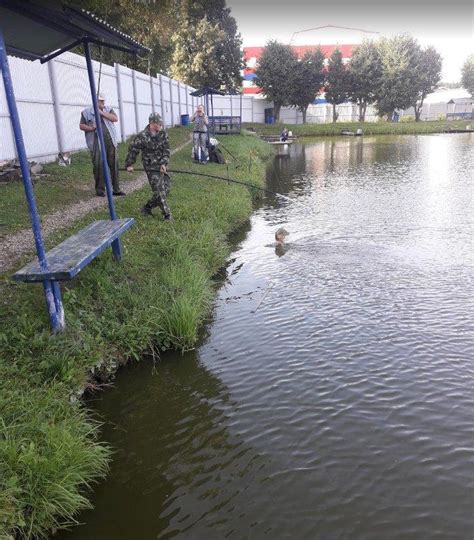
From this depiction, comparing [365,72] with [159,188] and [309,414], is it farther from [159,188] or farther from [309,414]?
[309,414]

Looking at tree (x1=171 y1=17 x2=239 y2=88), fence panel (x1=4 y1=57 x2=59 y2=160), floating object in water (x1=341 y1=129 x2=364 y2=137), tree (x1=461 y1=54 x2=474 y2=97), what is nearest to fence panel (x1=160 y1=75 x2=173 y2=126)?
fence panel (x1=4 y1=57 x2=59 y2=160)

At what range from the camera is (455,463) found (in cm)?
371

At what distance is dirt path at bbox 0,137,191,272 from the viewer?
6305mm

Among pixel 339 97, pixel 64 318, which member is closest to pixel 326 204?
pixel 64 318

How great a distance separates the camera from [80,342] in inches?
186

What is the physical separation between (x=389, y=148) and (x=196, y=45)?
21.7 metres

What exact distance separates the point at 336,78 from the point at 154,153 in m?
46.0

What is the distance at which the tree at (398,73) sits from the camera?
4747 cm

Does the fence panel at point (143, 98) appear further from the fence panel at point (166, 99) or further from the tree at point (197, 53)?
the tree at point (197, 53)

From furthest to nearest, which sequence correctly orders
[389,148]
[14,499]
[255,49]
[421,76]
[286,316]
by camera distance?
[255,49], [421,76], [389,148], [286,316], [14,499]

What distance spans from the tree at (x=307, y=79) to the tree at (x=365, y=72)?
3.33m

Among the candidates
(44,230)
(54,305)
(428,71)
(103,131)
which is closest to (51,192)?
(103,131)

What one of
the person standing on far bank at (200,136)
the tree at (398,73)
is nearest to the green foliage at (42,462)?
the person standing on far bank at (200,136)

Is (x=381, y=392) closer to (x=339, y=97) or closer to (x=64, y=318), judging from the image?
(x=64, y=318)
